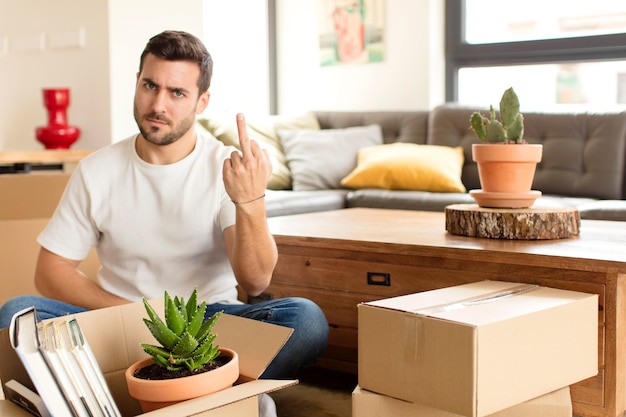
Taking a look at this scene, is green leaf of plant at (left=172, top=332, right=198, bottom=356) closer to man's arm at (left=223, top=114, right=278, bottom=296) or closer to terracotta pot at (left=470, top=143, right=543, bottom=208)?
man's arm at (left=223, top=114, right=278, bottom=296)

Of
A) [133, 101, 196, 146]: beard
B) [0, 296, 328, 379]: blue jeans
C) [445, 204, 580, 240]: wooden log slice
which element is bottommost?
[0, 296, 328, 379]: blue jeans

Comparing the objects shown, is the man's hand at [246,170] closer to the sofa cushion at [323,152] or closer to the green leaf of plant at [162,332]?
the green leaf of plant at [162,332]

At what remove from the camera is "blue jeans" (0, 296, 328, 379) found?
2.14m

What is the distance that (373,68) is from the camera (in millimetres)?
5371

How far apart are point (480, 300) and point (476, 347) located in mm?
281

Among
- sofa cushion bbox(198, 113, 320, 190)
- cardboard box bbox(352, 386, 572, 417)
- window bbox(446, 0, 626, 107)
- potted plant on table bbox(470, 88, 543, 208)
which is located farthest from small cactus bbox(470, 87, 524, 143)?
window bbox(446, 0, 626, 107)

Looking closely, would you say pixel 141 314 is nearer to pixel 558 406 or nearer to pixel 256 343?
pixel 256 343

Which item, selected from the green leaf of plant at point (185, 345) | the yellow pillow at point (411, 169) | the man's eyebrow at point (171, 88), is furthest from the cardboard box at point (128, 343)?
the yellow pillow at point (411, 169)

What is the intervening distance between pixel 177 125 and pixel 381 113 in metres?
2.95

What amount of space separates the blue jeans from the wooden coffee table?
28 cm

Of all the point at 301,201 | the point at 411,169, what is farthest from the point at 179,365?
the point at 411,169

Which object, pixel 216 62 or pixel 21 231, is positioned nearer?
pixel 21 231

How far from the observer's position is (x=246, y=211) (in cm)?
200

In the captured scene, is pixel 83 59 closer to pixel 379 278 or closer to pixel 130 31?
pixel 130 31
